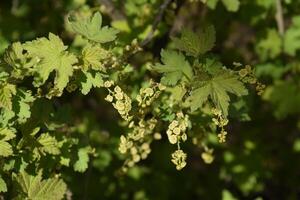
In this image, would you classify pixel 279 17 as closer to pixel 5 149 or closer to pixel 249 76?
pixel 249 76

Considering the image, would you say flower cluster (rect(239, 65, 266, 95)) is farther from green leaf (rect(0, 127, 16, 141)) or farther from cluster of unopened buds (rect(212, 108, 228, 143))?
green leaf (rect(0, 127, 16, 141))

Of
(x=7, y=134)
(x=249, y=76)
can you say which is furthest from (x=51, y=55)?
(x=249, y=76)

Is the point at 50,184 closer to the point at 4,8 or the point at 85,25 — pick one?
the point at 85,25

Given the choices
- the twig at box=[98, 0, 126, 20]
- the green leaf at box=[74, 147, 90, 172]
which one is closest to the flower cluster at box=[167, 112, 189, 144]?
the green leaf at box=[74, 147, 90, 172]

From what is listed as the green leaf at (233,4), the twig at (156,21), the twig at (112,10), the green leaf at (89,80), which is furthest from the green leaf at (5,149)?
the green leaf at (233,4)

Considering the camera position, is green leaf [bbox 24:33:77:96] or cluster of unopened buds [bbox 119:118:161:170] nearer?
green leaf [bbox 24:33:77:96]

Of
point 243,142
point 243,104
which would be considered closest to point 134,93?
point 243,104
